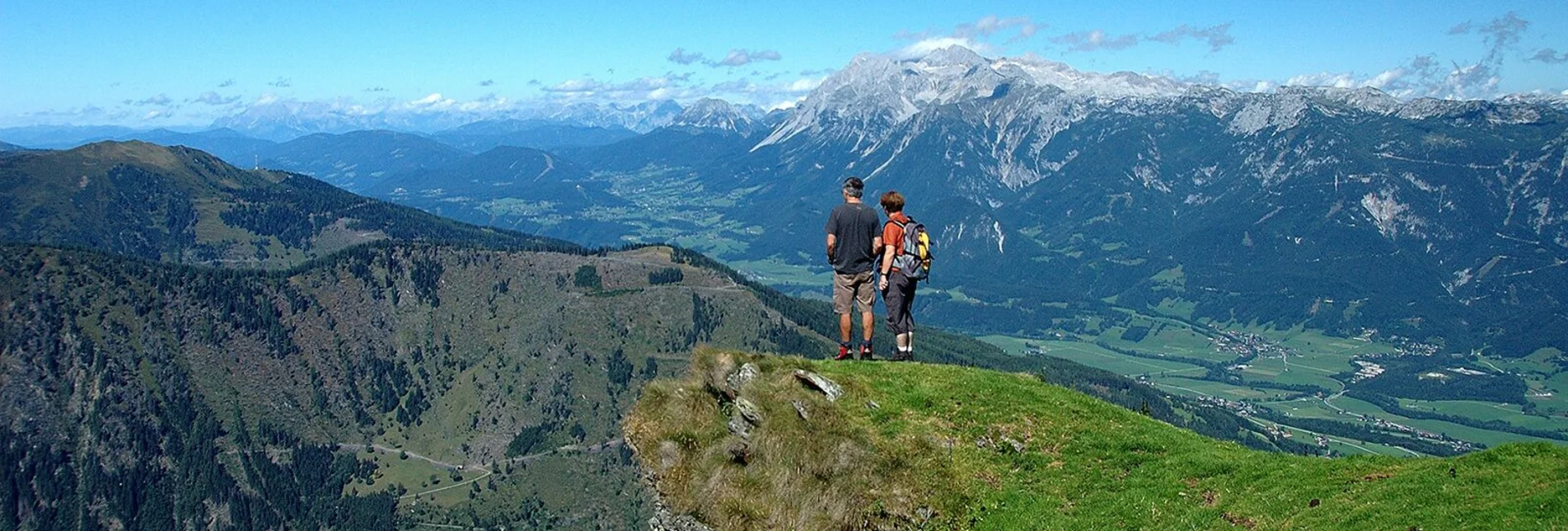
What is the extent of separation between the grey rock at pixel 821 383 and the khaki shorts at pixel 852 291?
2.50 m

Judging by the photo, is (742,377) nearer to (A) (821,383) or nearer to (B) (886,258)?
(A) (821,383)

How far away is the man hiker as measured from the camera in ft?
89.1

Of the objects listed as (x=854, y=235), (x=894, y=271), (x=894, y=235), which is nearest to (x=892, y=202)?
(x=894, y=235)

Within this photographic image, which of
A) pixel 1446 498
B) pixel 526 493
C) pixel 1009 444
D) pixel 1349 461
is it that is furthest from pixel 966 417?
pixel 526 493

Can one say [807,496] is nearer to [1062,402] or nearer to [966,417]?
[966,417]

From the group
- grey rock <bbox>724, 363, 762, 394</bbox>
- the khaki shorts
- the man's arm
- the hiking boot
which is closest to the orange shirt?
the man's arm

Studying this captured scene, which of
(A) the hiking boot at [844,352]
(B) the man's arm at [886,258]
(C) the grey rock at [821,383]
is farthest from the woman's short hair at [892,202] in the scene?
(C) the grey rock at [821,383]

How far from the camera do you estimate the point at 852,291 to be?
28.0m

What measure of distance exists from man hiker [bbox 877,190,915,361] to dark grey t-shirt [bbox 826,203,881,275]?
0.40 m

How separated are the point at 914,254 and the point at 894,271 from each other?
0.82m

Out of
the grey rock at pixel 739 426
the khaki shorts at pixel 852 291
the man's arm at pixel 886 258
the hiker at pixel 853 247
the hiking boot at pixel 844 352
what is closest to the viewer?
the grey rock at pixel 739 426

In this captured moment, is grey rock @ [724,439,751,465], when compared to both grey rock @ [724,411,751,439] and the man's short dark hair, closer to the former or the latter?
grey rock @ [724,411,751,439]

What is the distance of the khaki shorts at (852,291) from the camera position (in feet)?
91.4

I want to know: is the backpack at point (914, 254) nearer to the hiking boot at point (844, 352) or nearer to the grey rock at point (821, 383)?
the hiking boot at point (844, 352)
